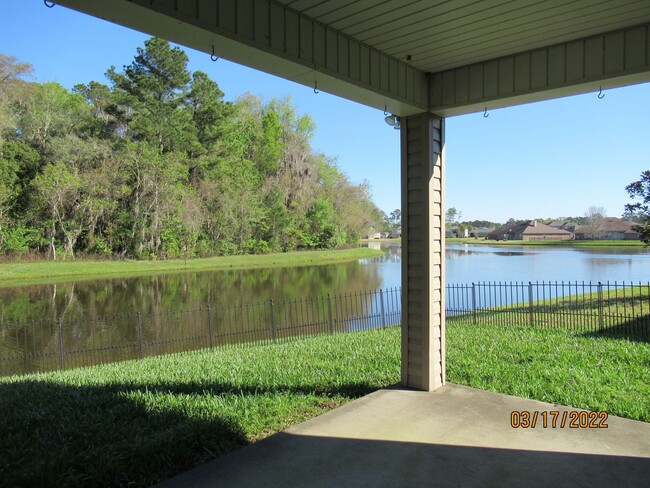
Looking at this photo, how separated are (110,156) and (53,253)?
7422 mm

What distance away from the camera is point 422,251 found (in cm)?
399

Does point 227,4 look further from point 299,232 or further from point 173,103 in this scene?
point 299,232

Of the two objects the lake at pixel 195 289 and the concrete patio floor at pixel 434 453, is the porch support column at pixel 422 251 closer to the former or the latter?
the concrete patio floor at pixel 434 453

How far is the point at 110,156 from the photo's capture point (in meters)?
31.0

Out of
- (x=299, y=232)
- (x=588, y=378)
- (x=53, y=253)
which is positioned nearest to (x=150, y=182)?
(x=53, y=253)

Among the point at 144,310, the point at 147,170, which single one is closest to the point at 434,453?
the point at 144,310

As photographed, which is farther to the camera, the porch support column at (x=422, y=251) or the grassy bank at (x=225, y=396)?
the porch support column at (x=422, y=251)

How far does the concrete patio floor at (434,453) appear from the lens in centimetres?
254

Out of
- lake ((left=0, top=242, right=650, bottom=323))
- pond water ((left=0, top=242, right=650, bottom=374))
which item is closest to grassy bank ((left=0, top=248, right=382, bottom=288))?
lake ((left=0, top=242, right=650, bottom=323))
